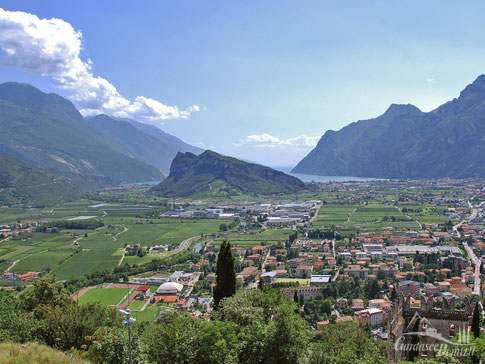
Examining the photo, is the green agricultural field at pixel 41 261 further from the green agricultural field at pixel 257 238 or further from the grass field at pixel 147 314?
the green agricultural field at pixel 257 238

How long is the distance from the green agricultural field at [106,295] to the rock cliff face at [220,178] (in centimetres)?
10816

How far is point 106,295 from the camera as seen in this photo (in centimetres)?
4375

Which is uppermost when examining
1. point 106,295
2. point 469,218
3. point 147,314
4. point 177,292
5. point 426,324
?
point 469,218

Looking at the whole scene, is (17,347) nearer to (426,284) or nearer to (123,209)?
(426,284)

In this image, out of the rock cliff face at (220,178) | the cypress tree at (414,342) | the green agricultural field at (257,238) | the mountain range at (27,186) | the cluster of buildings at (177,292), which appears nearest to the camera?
the cypress tree at (414,342)

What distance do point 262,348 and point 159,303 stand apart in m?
28.4

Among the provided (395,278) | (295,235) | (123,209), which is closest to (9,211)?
(123,209)

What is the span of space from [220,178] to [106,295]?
127359mm

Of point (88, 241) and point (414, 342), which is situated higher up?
point (414, 342)

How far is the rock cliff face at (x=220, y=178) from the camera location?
160 m

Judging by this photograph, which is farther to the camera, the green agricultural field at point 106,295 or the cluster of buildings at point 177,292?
the green agricultural field at point 106,295

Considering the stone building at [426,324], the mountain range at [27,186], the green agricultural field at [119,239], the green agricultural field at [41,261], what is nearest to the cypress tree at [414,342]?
the stone building at [426,324]

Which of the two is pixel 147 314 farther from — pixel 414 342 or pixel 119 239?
pixel 119 239

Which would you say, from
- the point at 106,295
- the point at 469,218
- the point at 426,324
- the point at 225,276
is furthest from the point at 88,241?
the point at 469,218
